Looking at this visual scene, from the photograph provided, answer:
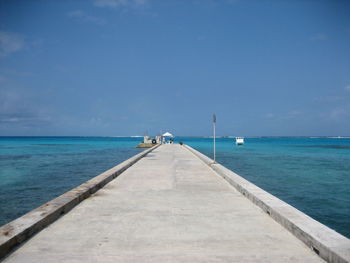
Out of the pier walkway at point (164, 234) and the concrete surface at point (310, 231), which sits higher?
the concrete surface at point (310, 231)

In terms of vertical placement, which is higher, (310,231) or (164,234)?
(310,231)

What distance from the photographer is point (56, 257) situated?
12.3 ft

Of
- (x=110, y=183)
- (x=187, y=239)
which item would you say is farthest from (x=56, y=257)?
(x=110, y=183)

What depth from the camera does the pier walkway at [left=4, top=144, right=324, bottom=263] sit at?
380cm

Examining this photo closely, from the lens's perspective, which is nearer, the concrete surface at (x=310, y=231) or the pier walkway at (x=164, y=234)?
the concrete surface at (x=310, y=231)

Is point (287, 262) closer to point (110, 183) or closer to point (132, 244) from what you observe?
point (132, 244)

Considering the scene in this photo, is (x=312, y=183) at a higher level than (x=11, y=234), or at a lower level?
lower

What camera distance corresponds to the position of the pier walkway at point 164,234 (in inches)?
150

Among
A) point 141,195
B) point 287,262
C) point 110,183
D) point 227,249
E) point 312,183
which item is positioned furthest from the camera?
point 312,183

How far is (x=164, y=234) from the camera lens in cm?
460

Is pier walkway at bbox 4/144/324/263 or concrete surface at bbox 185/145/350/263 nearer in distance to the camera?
concrete surface at bbox 185/145/350/263

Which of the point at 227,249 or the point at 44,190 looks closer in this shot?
the point at 227,249

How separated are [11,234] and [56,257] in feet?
2.93

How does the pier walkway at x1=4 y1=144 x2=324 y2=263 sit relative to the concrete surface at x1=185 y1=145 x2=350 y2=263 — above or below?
below
